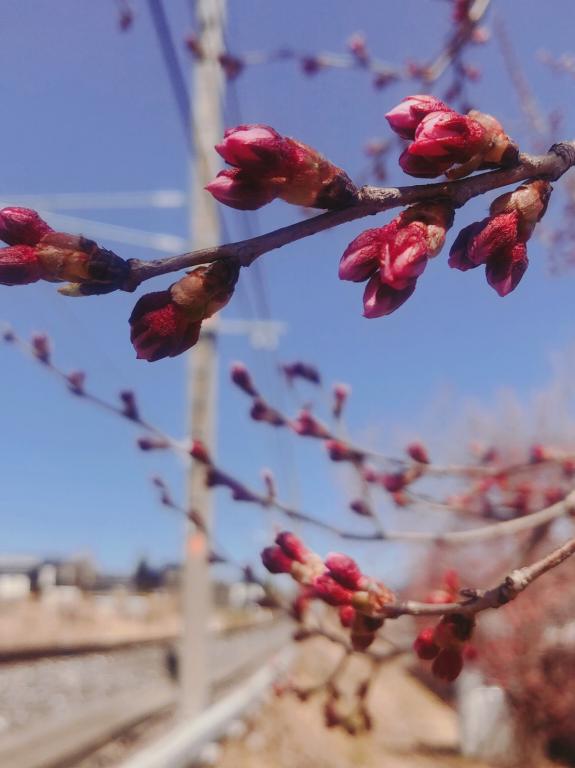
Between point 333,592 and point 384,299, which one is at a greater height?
point 384,299

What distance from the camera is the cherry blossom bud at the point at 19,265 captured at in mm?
768

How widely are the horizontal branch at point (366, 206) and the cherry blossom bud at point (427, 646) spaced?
646 millimetres

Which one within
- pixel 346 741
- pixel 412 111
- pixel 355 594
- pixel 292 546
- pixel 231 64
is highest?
pixel 231 64

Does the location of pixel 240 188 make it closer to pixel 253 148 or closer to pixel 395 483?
pixel 253 148

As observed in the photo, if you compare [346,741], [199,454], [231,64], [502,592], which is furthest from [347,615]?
[346,741]

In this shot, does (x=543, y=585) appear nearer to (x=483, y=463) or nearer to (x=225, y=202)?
(x=483, y=463)

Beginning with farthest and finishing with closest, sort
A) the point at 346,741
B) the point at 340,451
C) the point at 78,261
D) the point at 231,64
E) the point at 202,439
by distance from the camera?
the point at 346,741 → the point at 202,439 → the point at 231,64 → the point at 340,451 → the point at 78,261

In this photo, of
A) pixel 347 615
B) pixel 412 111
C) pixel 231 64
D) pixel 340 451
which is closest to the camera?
pixel 412 111

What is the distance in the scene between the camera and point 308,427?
2.91 m

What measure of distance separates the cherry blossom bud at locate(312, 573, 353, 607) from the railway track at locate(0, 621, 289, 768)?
4.84m

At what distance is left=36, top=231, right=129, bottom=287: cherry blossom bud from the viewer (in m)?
0.75

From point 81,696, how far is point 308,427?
22.9 ft

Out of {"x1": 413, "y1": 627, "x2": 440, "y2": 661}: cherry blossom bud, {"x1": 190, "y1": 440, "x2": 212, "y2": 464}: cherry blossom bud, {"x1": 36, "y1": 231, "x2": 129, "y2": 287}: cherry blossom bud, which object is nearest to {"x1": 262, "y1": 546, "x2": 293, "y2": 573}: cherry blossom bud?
{"x1": 413, "y1": 627, "x2": 440, "y2": 661}: cherry blossom bud

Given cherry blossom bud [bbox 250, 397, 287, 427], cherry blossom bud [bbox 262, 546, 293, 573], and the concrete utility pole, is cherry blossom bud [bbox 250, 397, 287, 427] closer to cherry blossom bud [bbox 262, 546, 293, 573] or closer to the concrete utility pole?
cherry blossom bud [bbox 262, 546, 293, 573]
